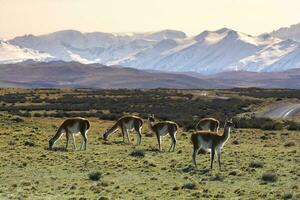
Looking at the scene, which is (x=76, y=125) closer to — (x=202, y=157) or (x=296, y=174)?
(x=202, y=157)

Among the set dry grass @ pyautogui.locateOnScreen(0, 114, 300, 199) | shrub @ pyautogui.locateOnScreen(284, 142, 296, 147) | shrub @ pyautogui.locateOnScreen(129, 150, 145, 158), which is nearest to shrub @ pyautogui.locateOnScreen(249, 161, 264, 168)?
dry grass @ pyautogui.locateOnScreen(0, 114, 300, 199)

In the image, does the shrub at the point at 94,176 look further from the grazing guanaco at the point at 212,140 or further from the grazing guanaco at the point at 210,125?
the grazing guanaco at the point at 210,125

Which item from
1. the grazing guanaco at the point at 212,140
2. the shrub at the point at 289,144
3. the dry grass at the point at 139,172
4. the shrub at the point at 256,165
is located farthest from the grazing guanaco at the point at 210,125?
the grazing guanaco at the point at 212,140

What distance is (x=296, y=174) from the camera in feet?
77.4

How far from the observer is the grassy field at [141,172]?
65.8 ft

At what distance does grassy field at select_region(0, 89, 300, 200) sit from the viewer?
20.1 metres

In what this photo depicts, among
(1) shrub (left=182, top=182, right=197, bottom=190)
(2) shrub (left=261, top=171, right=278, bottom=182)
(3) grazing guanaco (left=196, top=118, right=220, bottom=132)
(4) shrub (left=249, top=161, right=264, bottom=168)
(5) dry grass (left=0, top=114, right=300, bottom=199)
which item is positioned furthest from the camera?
(3) grazing guanaco (left=196, top=118, right=220, bottom=132)

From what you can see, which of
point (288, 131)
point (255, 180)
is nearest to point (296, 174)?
point (255, 180)

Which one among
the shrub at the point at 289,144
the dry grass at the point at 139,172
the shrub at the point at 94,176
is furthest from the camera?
the shrub at the point at 289,144

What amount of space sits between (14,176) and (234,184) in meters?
8.65

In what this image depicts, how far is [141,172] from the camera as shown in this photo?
80.8 ft

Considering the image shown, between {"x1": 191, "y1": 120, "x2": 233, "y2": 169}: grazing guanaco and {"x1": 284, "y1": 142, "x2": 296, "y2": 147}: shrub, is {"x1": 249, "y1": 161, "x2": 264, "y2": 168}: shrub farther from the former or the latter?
{"x1": 284, "y1": 142, "x2": 296, "y2": 147}: shrub

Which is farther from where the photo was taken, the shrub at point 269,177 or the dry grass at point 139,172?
the shrub at point 269,177

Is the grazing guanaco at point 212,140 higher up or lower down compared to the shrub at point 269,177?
higher up
